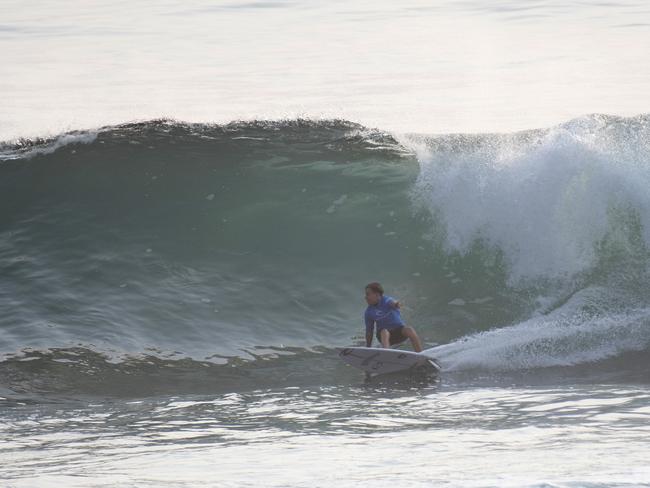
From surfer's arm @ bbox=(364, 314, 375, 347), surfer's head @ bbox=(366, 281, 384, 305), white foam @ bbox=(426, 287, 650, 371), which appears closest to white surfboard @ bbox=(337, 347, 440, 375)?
white foam @ bbox=(426, 287, 650, 371)

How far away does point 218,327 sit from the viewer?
458 inches

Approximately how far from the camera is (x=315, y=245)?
13.9 meters

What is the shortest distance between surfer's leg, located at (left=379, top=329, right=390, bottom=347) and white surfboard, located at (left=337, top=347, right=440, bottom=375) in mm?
469

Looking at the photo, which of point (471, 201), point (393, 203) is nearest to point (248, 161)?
point (393, 203)

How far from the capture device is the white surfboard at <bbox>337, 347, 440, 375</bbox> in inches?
381

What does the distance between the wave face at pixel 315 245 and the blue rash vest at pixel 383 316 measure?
65cm

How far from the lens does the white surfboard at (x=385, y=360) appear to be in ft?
31.8

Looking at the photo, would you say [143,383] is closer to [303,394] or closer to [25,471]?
[303,394]

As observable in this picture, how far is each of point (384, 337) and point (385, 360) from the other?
603mm

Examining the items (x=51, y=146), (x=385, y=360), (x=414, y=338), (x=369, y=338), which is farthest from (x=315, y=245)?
(x=51, y=146)

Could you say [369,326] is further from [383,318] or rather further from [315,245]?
[315,245]

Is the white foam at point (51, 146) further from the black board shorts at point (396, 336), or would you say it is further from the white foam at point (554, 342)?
the white foam at point (554, 342)

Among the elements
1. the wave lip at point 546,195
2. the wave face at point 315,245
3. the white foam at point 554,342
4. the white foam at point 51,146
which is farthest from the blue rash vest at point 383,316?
the white foam at point 51,146

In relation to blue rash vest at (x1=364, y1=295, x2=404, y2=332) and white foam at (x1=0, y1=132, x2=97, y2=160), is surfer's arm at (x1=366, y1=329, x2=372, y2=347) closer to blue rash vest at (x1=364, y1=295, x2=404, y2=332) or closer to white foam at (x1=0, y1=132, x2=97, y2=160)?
blue rash vest at (x1=364, y1=295, x2=404, y2=332)
